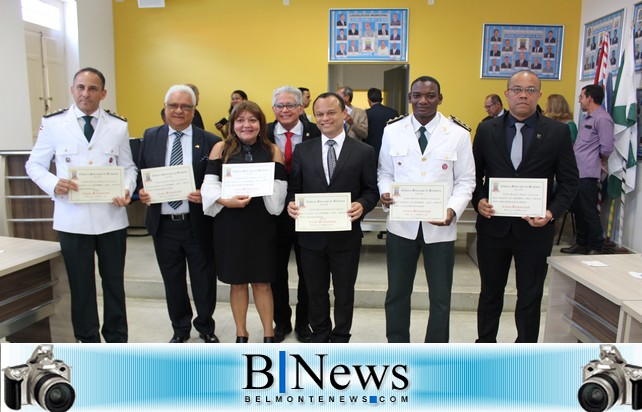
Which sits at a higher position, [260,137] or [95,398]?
[260,137]

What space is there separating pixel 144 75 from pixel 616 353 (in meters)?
7.96

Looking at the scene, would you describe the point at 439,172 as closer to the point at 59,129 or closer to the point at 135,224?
the point at 59,129

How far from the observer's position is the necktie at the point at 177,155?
9.50 feet

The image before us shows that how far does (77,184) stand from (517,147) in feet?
7.56

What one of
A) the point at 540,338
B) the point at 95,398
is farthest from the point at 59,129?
the point at 540,338

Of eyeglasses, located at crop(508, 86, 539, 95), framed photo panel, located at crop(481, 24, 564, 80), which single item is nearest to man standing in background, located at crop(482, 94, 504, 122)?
framed photo panel, located at crop(481, 24, 564, 80)

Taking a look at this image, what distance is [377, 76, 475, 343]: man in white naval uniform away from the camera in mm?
2543

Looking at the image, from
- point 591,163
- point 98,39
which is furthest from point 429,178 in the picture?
point 98,39

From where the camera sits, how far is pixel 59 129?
2.67 m

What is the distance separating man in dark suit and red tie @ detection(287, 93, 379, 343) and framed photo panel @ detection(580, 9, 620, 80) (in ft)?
15.0

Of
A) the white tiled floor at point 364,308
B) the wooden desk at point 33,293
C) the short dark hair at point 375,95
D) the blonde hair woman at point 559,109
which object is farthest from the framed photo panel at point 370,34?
the wooden desk at point 33,293

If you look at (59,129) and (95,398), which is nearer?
(95,398)

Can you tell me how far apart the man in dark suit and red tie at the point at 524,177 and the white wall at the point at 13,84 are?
5436mm

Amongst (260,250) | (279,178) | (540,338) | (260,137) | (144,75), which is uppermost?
(144,75)
